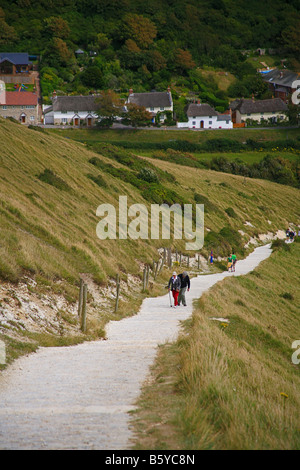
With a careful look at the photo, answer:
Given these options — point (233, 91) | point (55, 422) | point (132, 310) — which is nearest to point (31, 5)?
point (233, 91)

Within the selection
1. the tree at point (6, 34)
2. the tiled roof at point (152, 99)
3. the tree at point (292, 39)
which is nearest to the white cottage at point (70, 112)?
the tiled roof at point (152, 99)

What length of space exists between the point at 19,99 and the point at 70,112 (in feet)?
31.2

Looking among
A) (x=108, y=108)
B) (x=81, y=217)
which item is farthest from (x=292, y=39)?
(x=81, y=217)

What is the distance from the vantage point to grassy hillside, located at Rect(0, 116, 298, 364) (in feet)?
54.4

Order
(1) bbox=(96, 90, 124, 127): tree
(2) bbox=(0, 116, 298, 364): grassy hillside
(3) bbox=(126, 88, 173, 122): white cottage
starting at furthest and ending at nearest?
1. (3) bbox=(126, 88, 173, 122): white cottage
2. (1) bbox=(96, 90, 124, 127): tree
3. (2) bbox=(0, 116, 298, 364): grassy hillside

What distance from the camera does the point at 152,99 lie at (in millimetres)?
105875

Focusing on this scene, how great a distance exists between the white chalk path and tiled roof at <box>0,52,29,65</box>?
11886cm

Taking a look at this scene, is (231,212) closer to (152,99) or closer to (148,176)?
(148,176)

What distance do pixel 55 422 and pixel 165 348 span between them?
495cm

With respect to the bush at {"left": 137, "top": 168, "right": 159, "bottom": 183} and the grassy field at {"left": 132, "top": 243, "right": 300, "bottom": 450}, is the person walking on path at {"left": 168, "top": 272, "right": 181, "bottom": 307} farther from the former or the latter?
the bush at {"left": 137, "top": 168, "right": 159, "bottom": 183}

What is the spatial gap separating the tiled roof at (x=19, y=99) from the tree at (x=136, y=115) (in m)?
17.2

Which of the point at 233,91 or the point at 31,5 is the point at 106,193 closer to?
the point at 233,91

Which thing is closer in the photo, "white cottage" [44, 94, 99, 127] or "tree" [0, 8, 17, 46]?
"white cottage" [44, 94, 99, 127]

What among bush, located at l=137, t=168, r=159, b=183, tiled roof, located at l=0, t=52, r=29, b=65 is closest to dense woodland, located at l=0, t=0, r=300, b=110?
tiled roof, located at l=0, t=52, r=29, b=65
